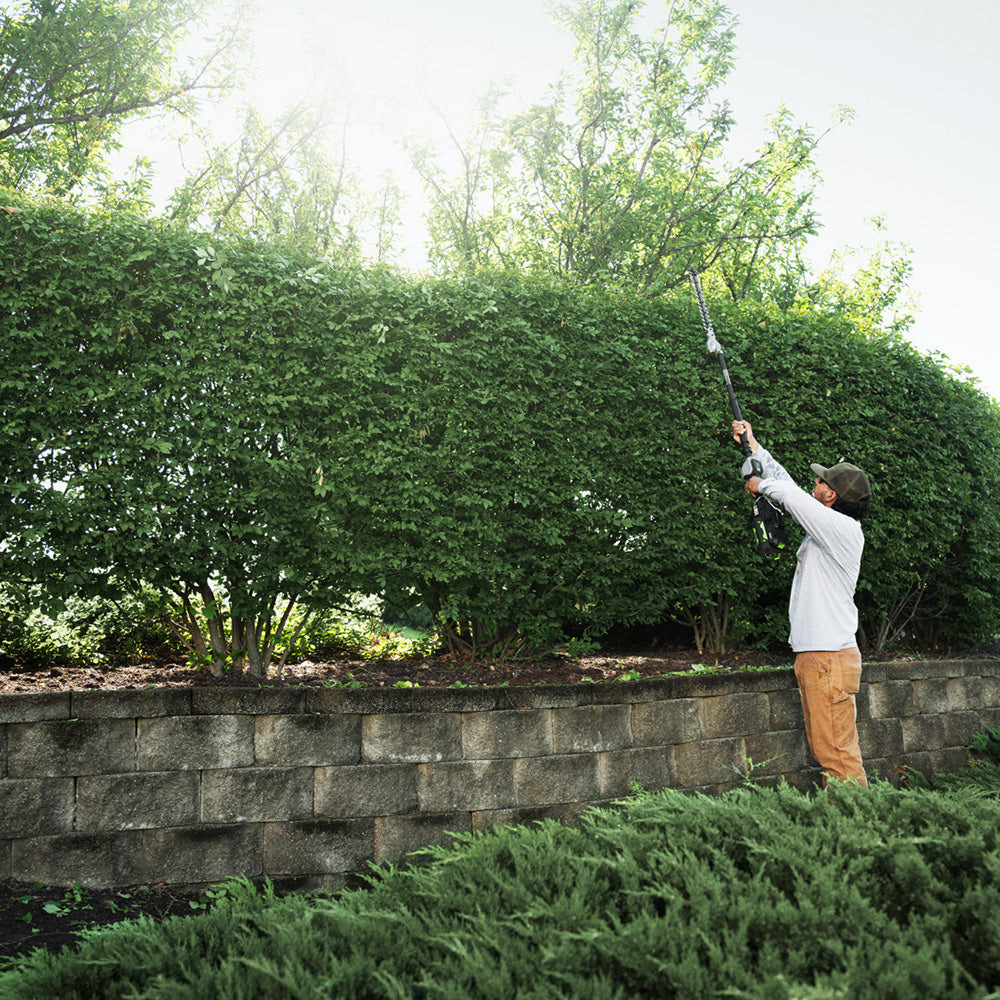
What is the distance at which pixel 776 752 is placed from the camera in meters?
5.63

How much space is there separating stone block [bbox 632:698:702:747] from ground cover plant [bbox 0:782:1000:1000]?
1946 mm

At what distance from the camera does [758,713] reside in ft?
18.3

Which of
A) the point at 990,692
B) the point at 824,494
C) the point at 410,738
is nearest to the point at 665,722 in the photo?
the point at 410,738

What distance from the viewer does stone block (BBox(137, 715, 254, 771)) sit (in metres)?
4.20

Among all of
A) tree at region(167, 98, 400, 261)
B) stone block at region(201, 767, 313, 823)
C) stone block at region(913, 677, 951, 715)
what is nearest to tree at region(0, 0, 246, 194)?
tree at region(167, 98, 400, 261)

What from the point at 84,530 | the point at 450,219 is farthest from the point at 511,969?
the point at 450,219

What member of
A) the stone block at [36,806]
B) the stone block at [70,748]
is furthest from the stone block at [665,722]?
the stone block at [36,806]

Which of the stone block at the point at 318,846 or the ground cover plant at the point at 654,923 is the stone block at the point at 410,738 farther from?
the ground cover plant at the point at 654,923

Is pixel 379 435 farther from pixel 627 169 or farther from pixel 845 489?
pixel 627 169

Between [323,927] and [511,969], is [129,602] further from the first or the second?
[511,969]

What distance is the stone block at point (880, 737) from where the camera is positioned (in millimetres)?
6176

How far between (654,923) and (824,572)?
129 inches

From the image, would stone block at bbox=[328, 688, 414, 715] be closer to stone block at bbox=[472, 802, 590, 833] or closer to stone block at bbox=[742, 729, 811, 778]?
stone block at bbox=[472, 802, 590, 833]

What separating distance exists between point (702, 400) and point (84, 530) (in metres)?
4.37
